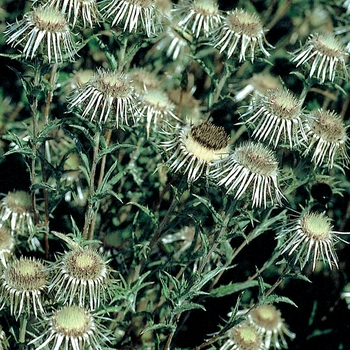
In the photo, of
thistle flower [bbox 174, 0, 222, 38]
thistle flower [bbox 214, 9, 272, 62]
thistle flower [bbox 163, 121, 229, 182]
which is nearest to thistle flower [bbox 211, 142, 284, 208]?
thistle flower [bbox 163, 121, 229, 182]

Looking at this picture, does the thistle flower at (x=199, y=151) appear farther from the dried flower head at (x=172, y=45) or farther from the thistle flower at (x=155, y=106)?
the dried flower head at (x=172, y=45)

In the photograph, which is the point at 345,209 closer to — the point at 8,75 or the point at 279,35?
the point at 279,35

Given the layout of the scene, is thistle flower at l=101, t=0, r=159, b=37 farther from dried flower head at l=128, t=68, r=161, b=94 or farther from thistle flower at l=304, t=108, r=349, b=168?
thistle flower at l=304, t=108, r=349, b=168

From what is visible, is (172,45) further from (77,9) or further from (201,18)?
(77,9)

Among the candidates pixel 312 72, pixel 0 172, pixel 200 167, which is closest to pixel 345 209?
pixel 312 72

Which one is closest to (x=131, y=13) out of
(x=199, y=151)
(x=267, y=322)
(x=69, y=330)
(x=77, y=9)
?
(x=77, y=9)

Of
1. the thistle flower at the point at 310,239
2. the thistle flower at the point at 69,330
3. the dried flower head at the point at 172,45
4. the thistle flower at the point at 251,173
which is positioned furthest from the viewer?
the dried flower head at the point at 172,45

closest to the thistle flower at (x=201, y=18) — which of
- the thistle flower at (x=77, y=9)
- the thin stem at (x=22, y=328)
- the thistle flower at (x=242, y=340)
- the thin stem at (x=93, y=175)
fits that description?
the thistle flower at (x=77, y=9)

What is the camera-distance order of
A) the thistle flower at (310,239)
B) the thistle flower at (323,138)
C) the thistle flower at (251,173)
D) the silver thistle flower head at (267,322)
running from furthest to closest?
the silver thistle flower head at (267,322)
the thistle flower at (323,138)
the thistle flower at (310,239)
the thistle flower at (251,173)
